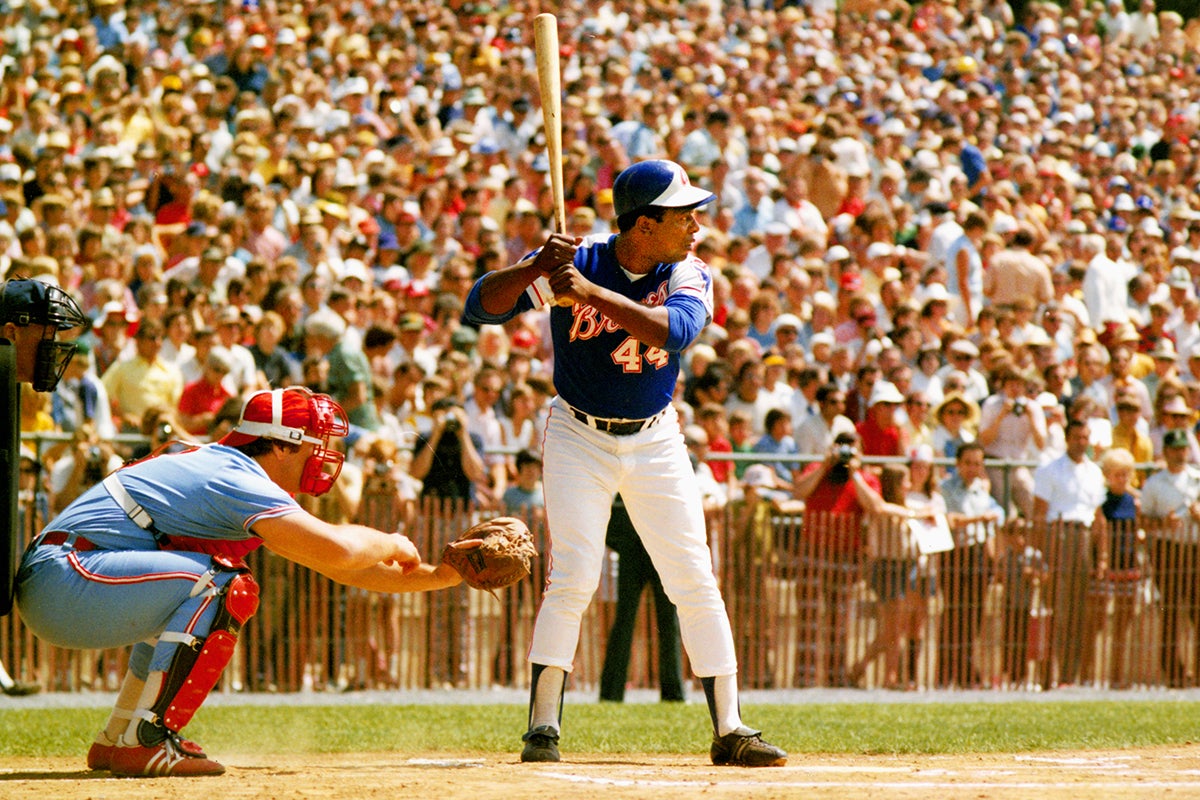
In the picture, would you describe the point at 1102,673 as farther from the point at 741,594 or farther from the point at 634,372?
the point at 634,372

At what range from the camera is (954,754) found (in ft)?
25.1

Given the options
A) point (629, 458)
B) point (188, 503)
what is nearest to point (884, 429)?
point (629, 458)

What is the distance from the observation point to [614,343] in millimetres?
6812

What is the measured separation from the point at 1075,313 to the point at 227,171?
8401 millimetres

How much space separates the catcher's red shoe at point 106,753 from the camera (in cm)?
635

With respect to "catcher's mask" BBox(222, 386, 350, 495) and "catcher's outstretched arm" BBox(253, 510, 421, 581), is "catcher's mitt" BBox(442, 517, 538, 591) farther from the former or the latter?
"catcher's mask" BBox(222, 386, 350, 495)

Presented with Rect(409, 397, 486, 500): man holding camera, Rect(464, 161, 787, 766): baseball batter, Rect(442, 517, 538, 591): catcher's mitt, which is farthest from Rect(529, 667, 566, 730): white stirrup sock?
Rect(409, 397, 486, 500): man holding camera

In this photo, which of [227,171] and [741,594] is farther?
[227,171]

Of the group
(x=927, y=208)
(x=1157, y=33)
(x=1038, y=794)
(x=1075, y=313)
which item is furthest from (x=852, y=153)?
(x=1038, y=794)

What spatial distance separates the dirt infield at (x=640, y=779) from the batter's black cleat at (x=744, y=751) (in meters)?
0.08

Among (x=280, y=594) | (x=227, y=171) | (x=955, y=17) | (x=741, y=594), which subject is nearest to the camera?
(x=280, y=594)

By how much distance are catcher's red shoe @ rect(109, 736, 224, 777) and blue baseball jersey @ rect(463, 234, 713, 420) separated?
200 cm

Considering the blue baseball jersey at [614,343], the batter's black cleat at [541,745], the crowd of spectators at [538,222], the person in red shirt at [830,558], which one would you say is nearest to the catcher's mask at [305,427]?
the blue baseball jersey at [614,343]

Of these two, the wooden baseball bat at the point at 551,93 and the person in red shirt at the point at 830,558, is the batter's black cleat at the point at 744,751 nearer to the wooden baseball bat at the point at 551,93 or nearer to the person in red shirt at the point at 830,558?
the wooden baseball bat at the point at 551,93
